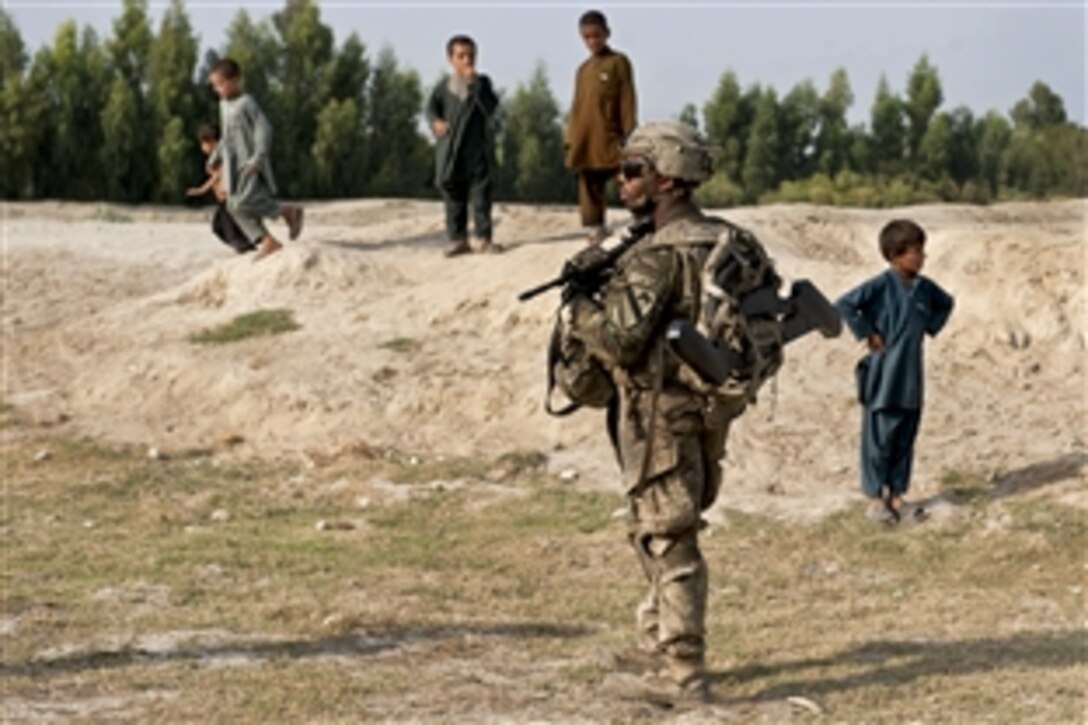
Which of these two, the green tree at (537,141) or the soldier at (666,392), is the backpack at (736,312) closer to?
the soldier at (666,392)

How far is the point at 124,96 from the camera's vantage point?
2469 centimetres

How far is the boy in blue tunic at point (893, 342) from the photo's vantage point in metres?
9.55

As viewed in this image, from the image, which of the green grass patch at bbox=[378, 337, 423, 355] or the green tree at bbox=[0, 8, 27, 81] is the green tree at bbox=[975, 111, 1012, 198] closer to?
the green tree at bbox=[0, 8, 27, 81]

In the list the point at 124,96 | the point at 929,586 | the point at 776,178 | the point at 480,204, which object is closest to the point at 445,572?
the point at 929,586

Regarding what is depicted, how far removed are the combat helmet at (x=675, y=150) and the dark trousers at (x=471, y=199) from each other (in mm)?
7731

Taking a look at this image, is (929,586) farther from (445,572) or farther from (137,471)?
(137,471)

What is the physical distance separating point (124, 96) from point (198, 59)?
1.45 metres

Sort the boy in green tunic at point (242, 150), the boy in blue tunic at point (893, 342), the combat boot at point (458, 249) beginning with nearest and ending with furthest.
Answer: the boy in blue tunic at point (893, 342)
the boy in green tunic at point (242, 150)
the combat boot at point (458, 249)

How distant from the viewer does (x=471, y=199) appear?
14484 millimetres

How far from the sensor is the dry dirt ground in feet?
22.4

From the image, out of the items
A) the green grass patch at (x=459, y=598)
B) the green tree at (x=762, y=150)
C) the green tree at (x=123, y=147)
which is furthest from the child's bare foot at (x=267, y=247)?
the green tree at (x=762, y=150)

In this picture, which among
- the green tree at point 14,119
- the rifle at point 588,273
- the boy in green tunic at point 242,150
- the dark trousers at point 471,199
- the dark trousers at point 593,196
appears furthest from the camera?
the green tree at point 14,119

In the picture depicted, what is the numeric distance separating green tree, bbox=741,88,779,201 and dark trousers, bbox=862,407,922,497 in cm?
1741

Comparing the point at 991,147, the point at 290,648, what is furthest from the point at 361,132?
the point at 290,648
